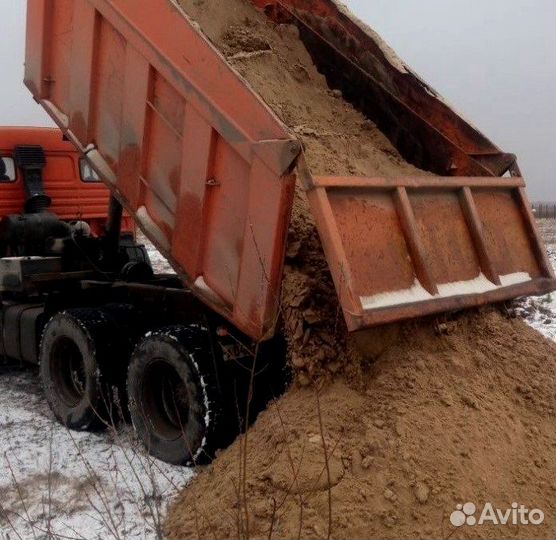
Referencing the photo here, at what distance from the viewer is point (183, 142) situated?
4.47 m

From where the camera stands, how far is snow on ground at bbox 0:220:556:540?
12.7ft

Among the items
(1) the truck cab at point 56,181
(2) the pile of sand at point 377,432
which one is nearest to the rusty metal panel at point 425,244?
(2) the pile of sand at point 377,432

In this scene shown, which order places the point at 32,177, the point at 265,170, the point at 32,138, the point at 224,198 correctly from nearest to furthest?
the point at 265,170 → the point at 224,198 → the point at 32,177 → the point at 32,138

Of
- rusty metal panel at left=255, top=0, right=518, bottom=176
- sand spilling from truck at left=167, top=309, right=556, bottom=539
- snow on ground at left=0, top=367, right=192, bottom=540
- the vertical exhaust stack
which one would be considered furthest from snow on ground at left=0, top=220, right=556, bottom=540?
rusty metal panel at left=255, top=0, right=518, bottom=176

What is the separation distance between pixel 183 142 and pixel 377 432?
6.88 ft

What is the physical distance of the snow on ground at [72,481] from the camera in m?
3.86

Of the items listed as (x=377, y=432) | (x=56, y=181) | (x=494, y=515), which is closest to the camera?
(x=494, y=515)

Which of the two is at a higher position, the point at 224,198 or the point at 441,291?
the point at 224,198

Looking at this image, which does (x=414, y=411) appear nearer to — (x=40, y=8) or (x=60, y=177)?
(x=40, y=8)

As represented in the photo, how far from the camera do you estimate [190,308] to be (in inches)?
193

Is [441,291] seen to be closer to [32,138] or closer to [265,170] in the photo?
[265,170]

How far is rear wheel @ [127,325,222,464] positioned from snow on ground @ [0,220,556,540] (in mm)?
136

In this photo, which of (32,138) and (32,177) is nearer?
(32,177)

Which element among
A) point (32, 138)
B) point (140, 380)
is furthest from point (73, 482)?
point (32, 138)
